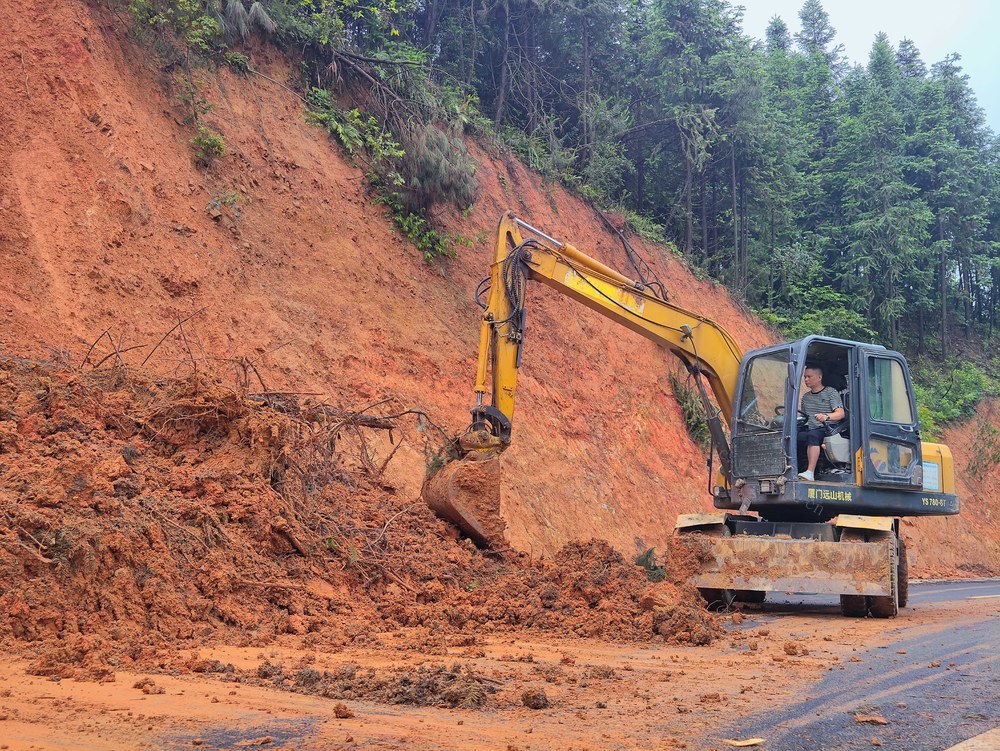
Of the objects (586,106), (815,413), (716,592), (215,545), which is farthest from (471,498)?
(586,106)

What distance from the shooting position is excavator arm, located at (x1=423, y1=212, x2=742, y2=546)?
9.17 m

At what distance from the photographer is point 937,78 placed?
114 feet

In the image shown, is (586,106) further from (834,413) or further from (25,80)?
(834,413)

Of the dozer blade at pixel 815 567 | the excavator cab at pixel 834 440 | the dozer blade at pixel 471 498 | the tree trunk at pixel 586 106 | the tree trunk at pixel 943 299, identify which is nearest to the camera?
the dozer blade at pixel 471 498

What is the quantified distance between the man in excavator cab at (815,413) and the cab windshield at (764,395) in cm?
25

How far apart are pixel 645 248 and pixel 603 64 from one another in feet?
15.8

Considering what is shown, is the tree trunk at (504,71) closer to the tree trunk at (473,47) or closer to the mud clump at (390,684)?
the tree trunk at (473,47)

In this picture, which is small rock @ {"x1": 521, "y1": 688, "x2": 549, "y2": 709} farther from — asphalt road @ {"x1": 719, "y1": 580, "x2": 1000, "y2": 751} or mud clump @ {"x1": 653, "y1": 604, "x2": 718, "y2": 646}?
mud clump @ {"x1": 653, "y1": 604, "x2": 718, "y2": 646}

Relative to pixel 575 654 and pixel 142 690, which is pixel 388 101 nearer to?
pixel 575 654

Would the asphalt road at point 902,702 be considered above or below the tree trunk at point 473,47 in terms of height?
below

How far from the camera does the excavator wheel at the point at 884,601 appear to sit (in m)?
9.43

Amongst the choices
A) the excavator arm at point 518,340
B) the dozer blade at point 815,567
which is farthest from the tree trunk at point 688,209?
the dozer blade at point 815,567

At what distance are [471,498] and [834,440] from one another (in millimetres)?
4219

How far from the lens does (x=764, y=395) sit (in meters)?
10.7
